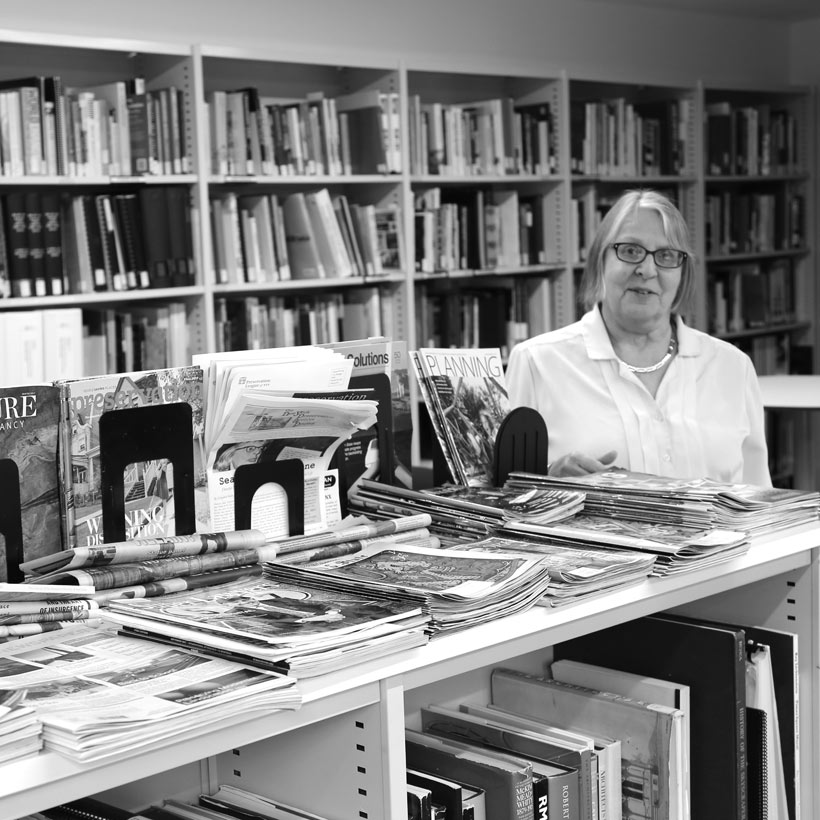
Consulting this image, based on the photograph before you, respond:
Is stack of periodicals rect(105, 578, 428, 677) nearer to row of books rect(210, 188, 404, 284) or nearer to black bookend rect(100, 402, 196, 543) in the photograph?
black bookend rect(100, 402, 196, 543)

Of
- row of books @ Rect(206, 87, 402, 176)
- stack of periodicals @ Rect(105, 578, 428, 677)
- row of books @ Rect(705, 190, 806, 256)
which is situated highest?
row of books @ Rect(206, 87, 402, 176)

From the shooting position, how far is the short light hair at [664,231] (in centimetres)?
239

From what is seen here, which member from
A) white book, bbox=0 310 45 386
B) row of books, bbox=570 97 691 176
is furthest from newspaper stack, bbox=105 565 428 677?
row of books, bbox=570 97 691 176

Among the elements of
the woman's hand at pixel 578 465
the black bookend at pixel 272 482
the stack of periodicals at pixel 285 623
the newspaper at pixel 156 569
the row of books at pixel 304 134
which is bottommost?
the stack of periodicals at pixel 285 623

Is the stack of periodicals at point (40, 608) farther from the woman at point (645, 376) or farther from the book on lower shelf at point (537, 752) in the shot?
the woman at point (645, 376)

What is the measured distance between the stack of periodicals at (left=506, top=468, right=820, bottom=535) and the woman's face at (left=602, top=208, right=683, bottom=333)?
0.69 m

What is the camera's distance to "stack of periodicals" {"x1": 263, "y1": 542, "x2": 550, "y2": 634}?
123 centimetres

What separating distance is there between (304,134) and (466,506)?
268cm

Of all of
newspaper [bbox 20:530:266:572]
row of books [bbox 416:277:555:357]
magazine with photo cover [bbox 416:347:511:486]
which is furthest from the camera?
row of books [bbox 416:277:555:357]

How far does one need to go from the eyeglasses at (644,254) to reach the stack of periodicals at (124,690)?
1.51m

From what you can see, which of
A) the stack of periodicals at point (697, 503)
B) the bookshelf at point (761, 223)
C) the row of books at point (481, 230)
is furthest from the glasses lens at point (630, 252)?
the bookshelf at point (761, 223)

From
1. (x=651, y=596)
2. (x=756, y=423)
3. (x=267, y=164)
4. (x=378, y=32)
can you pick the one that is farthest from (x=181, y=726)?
(x=378, y=32)

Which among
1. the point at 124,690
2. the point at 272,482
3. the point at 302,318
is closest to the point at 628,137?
the point at 302,318

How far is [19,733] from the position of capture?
36.2 inches
